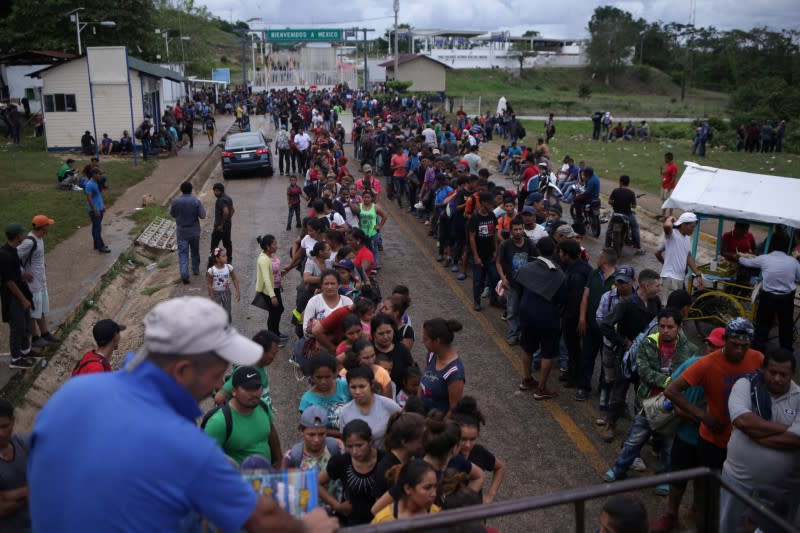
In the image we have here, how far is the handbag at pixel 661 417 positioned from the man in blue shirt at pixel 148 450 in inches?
165

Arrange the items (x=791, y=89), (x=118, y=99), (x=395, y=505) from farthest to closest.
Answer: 1. (x=791, y=89)
2. (x=118, y=99)
3. (x=395, y=505)

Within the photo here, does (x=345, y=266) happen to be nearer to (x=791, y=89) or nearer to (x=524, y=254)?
(x=524, y=254)

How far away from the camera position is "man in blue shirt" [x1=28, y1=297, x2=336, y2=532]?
1957 millimetres

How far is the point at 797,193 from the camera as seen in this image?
31.1 ft

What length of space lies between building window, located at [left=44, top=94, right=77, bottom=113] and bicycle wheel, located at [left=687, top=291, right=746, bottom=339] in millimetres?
27150

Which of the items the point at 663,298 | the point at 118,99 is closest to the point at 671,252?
the point at 663,298

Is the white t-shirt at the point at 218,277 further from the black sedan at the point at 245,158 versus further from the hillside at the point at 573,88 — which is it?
the hillside at the point at 573,88

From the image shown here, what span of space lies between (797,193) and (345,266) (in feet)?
20.1

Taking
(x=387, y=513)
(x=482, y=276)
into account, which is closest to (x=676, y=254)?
(x=482, y=276)

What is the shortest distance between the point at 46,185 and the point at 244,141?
660 cm

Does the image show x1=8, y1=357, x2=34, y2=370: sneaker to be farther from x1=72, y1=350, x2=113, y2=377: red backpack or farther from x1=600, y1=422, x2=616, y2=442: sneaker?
x1=600, y1=422, x2=616, y2=442: sneaker

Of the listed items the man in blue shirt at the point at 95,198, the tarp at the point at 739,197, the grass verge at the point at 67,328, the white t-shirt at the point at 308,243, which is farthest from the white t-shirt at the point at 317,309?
the man in blue shirt at the point at 95,198

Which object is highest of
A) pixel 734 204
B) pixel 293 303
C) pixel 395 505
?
pixel 734 204

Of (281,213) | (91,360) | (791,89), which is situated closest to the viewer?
(91,360)
